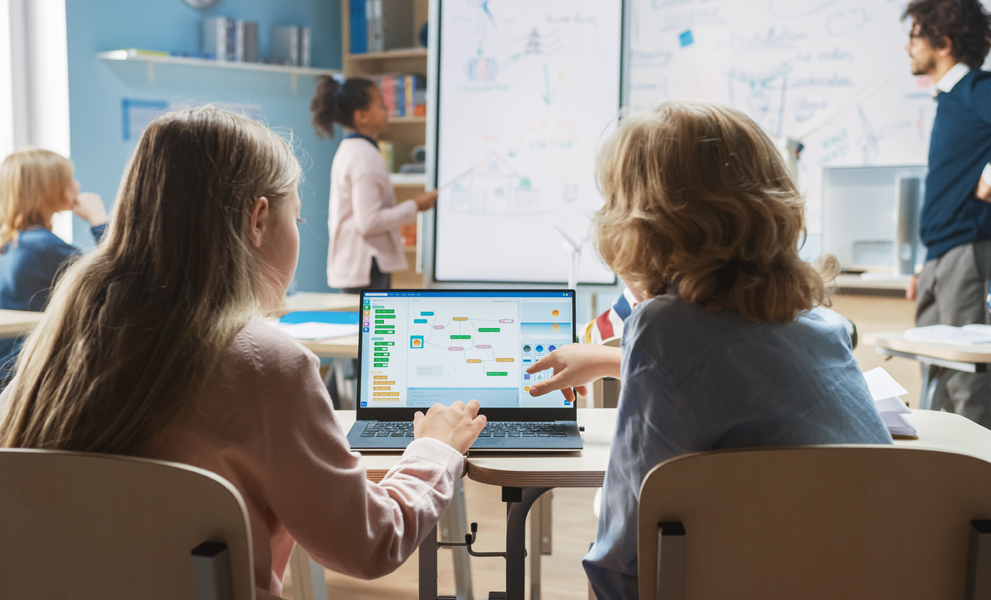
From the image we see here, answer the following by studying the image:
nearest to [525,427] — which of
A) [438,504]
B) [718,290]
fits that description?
[438,504]

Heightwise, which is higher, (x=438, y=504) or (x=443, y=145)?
(x=443, y=145)

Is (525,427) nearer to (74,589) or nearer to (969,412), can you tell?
(74,589)

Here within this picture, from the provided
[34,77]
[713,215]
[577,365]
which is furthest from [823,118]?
[34,77]

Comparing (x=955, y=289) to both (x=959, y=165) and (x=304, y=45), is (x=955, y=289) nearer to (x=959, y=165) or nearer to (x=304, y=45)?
(x=959, y=165)

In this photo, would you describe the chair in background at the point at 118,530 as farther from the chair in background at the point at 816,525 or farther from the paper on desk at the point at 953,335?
the paper on desk at the point at 953,335

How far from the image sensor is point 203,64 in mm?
4219

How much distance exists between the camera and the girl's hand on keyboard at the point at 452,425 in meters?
1.10

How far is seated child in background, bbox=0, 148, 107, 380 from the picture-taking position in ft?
8.27

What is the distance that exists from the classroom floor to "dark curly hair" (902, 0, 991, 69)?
230 cm

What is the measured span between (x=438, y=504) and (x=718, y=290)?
420 mm

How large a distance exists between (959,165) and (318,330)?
258cm

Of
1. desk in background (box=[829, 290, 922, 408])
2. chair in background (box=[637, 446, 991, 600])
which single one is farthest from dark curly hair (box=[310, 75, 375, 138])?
chair in background (box=[637, 446, 991, 600])

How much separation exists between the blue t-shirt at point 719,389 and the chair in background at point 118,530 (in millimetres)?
440

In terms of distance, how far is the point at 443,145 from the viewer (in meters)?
3.01
